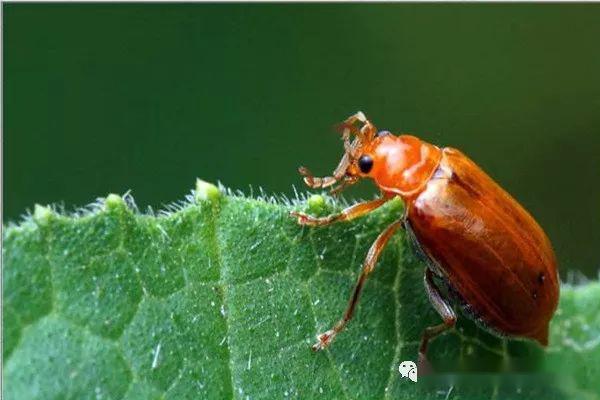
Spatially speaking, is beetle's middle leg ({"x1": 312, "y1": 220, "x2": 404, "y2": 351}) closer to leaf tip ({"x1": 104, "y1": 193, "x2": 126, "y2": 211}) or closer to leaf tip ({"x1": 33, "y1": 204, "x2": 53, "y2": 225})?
leaf tip ({"x1": 104, "y1": 193, "x2": 126, "y2": 211})

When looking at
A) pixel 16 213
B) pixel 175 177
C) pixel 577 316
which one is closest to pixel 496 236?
pixel 577 316

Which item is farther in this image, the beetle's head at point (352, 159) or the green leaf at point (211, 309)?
the beetle's head at point (352, 159)

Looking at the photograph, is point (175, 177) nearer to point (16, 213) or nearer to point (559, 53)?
point (16, 213)

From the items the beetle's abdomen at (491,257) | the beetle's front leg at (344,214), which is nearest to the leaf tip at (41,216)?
the beetle's front leg at (344,214)

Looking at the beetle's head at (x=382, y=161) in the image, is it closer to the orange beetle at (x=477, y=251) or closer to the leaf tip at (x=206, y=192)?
the orange beetle at (x=477, y=251)

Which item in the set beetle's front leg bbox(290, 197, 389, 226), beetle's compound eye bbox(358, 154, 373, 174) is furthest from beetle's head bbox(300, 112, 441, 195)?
beetle's front leg bbox(290, 197, 389, 226)

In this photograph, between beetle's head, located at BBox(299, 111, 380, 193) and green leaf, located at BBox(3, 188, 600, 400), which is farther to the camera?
beetle's head, located at BBox(299, 111, 380, 193)
